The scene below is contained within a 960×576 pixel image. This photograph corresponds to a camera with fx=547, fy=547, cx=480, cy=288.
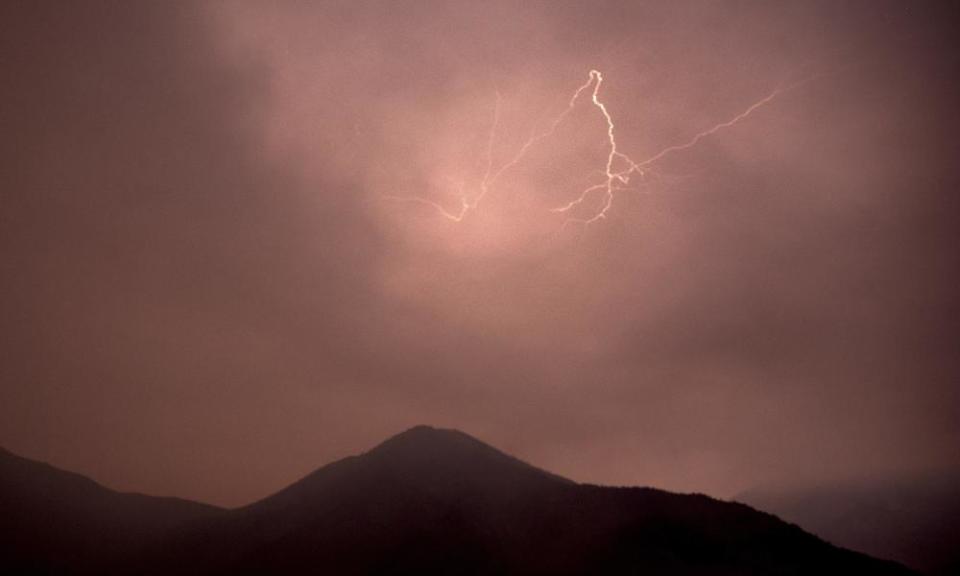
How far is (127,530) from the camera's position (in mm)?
42688

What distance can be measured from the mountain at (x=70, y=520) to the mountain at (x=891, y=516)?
89781mm

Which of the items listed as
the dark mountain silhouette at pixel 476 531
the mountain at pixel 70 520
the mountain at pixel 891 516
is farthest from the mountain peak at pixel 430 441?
the mountain at pixel 891 516

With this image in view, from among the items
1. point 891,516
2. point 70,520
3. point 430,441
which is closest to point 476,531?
point 430,441

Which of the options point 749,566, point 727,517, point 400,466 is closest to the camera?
point 749,566

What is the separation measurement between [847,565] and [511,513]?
1786 cm

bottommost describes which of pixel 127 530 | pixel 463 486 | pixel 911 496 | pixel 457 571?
pixel 457 571

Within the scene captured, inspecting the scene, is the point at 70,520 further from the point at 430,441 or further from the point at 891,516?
the point at 891,516

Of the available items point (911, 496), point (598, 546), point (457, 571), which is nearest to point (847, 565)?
point (598, 546)

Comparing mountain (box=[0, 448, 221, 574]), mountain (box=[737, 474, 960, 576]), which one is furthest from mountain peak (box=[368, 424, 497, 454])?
mountain (box=[737, 474, 960, 576])

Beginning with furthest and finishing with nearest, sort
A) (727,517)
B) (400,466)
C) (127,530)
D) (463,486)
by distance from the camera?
1. (127,530)
2. (400,466)
3. (463,486)
4. (727,517)

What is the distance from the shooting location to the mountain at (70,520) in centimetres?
3822

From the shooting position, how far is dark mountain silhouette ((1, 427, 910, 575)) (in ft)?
93.6

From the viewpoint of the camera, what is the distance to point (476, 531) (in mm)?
31891

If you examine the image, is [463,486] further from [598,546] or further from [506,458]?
[598,546]
